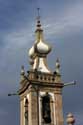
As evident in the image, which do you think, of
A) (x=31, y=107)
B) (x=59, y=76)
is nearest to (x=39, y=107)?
(x=31, y=107)

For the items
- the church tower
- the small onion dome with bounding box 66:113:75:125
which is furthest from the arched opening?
the small onion dome with bounding box 66:113:75:125

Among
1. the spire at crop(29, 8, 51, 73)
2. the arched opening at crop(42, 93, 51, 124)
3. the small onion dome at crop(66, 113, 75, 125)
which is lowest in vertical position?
the small onion dome at crop(66, 113, 75, 125)

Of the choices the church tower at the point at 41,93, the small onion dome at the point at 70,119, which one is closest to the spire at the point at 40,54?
the church tower at the point at 41,93

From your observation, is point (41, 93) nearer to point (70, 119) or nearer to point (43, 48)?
point (43, 48)

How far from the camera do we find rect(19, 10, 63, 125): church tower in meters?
35.8

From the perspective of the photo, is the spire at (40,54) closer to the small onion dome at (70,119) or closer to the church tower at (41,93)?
the church tower at (41,93)

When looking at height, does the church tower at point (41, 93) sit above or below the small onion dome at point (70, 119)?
above

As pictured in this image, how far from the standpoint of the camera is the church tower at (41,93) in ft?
118

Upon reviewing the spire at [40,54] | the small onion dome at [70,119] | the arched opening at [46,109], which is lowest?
the small onion dome at [70,119]

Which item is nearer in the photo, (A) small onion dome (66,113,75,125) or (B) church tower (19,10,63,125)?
(A) small onion dome (66,113,75,125)

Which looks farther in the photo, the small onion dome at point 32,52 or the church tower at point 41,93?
the small onion dome at point 32,52

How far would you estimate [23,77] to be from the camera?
3884 cm

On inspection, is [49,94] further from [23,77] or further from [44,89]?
[23,77]

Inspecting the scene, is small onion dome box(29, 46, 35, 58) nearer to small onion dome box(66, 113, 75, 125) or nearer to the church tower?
the church tower
